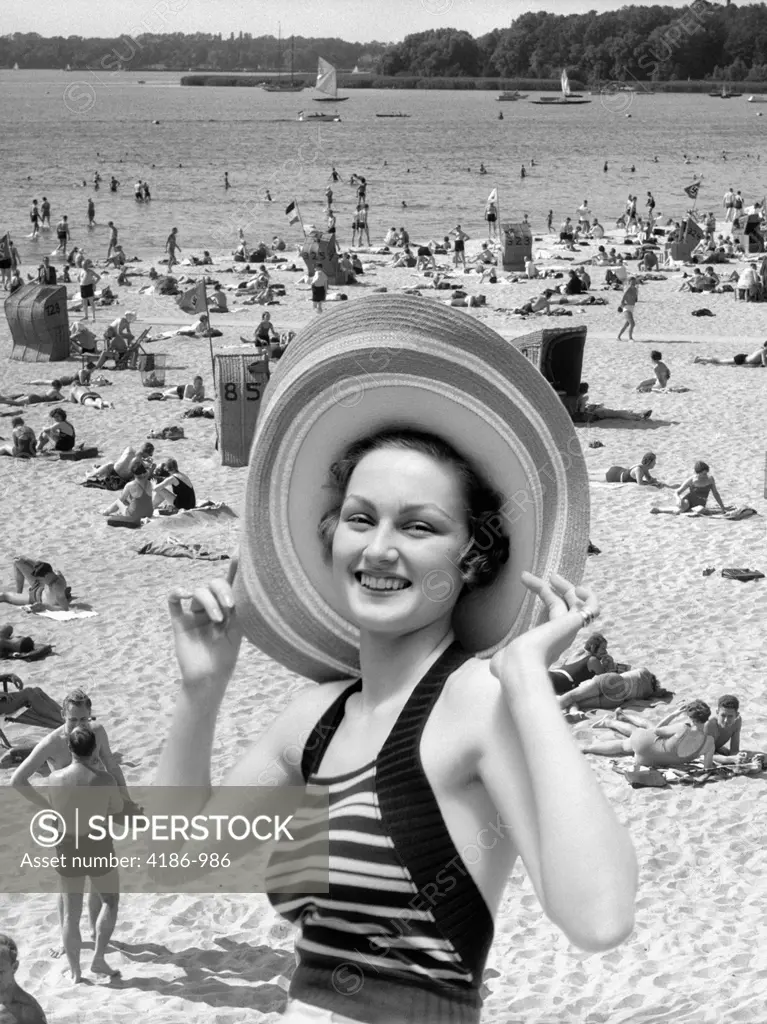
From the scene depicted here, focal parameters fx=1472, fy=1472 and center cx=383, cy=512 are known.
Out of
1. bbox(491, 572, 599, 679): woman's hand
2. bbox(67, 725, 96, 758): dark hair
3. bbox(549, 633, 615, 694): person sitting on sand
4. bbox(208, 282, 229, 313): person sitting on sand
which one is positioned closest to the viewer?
bbox(491, 572, 599, 679): woman's hand

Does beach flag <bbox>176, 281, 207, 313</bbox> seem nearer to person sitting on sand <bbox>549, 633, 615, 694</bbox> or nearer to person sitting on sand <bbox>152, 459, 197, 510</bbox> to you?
person sitting on sand <bbox>152, 459, 197, 510</bbox>

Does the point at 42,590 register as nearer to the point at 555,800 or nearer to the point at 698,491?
the point at 698,491

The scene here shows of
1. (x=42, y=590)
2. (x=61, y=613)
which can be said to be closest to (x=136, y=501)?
(x=42, y=590)

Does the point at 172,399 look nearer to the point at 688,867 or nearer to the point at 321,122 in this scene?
the point at 688,867

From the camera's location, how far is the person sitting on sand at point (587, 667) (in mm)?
10898

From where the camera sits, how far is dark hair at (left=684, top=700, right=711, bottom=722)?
9484 millimetres

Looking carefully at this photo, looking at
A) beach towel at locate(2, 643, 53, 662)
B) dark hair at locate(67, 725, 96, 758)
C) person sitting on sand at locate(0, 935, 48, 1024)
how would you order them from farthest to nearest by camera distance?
beach towel at locate(2, 643, 53, 662), dark hair at locate(67, 725, 96, 758), person sitting on sand at locate(0, 935, 48, 1024)

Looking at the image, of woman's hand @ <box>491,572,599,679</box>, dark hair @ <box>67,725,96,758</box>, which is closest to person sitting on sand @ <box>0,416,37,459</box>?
dark hair @ <box>67,725,96,758</box>

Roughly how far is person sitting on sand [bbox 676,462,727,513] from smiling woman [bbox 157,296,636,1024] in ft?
45.0

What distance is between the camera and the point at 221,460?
59.7 ft

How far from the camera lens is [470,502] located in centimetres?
231

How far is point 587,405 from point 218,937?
1436 cm

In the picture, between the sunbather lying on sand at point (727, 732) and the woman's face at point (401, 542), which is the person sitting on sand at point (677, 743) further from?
the woman's face at point (401, 542)

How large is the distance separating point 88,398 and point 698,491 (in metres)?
10.1
